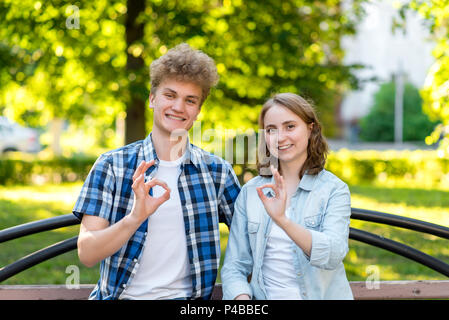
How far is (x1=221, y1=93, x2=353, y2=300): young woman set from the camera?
2.11 meters

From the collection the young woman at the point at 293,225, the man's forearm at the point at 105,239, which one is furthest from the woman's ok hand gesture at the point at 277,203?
the man's forearm at the point at 105,239

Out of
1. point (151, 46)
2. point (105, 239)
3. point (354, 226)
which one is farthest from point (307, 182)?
point (354, 226)

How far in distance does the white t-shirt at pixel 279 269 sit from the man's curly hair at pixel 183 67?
0.74 m

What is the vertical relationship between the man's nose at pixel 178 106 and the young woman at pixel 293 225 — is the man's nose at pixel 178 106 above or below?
above

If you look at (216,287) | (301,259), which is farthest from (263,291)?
(216,287)

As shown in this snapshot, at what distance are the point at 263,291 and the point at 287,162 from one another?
0.60 m

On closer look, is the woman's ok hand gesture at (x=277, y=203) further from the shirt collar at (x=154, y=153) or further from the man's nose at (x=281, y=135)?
the shirt collar at (x=154, y=153)

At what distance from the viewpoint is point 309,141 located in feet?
7.93

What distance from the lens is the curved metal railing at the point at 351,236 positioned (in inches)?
97.3

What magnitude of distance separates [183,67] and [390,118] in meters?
37.0

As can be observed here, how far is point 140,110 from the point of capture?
23.7 feet

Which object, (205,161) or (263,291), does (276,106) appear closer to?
(205,161)

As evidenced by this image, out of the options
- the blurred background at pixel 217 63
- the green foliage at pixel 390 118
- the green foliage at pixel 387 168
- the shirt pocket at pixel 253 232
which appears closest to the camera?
the shirt pocket at pixel 253 232

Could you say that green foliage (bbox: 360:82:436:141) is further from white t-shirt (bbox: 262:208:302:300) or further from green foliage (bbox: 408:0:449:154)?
white t-shirt (bbox: 262:208:302:300)
